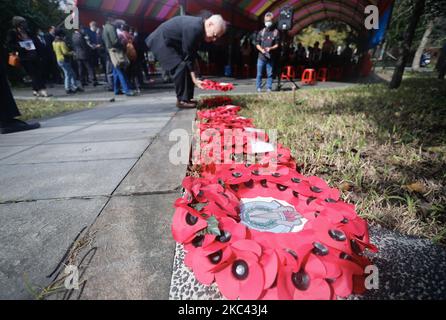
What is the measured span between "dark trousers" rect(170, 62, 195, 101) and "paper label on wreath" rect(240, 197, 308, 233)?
9.98 ft

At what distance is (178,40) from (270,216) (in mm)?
3319

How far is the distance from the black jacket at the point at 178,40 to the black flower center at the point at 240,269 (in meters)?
3.25

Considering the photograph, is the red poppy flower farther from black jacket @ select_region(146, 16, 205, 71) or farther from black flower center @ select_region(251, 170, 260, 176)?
black jacket @ select_region(146, 16, 205, 71)

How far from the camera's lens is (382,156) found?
1841 mm

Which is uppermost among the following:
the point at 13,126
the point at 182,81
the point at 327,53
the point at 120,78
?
the point at 327,53

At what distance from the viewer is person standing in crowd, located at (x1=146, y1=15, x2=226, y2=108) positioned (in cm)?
323

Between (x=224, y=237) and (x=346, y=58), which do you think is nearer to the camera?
(x=224, y=237)

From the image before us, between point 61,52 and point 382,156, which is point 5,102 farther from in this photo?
point 61,52

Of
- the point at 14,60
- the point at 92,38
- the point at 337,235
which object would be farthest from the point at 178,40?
the point at 92,38

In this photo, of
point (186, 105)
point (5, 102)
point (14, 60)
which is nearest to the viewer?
point (5, 102)

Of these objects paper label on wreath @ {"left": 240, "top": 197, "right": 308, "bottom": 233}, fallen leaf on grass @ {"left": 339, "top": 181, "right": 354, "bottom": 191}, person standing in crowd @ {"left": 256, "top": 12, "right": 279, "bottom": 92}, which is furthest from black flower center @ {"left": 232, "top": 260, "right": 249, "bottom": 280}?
person standing in crowd @ {"left": 256, "top": 12, "right": 279, "bottom": 92}
